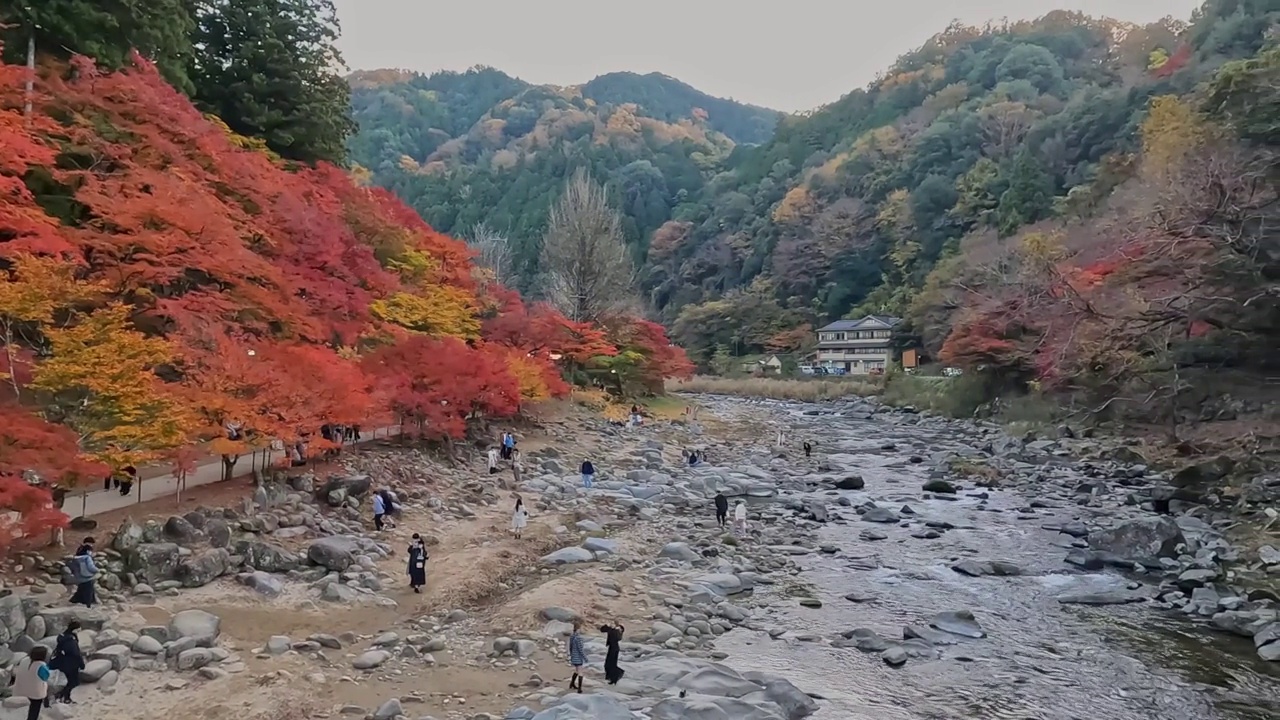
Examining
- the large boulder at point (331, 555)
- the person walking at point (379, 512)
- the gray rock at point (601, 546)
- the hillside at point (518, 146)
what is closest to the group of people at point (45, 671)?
the large boulder at point (331, 555)

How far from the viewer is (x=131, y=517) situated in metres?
12.4

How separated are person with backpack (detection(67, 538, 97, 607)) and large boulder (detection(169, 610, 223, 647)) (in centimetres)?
101

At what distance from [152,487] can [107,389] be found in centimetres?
378

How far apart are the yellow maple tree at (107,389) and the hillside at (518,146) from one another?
3298 inches

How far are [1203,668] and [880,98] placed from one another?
335 feet

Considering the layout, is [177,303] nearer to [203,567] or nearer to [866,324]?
[203,567]

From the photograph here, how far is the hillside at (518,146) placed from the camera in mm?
102938

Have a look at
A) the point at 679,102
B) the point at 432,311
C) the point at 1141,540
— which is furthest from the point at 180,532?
the point at 679,102

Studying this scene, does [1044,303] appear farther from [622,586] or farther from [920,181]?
[920,181]

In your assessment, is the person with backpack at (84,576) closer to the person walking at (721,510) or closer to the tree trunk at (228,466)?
the tree trunk at (228,466)

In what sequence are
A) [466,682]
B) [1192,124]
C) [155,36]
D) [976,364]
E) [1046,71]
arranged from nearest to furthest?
[466,682] < [155,36] < [1192,124] < [976,364] < [1046,71]

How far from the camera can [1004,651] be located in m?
11.7

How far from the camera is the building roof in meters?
62.7

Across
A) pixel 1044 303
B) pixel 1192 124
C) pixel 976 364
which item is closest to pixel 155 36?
pixel 1044 303
